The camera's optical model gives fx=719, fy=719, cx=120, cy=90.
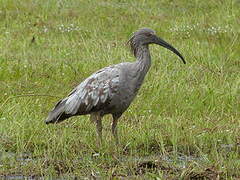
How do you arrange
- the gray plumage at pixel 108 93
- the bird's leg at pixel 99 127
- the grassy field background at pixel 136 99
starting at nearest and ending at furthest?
the grassy field background at pixel 136 99 → the gray plumage at pixel 108 93 → the bird's leg at pixel 99 127

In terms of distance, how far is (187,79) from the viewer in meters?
11.0

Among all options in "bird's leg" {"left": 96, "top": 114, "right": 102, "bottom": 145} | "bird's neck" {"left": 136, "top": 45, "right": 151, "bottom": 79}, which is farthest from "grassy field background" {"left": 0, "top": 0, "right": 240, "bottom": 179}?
"bird's neck" {"left": 136, "top": 45, "right": 151, "bottom": 79}

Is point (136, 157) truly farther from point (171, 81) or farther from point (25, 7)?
point (25, 7)

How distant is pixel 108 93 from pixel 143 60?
1.90 feet

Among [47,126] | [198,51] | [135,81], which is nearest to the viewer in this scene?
[135,81]

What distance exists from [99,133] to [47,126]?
77cm

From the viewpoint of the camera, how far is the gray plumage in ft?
25.9

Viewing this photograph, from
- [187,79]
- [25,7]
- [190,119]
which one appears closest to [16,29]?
[25,7]

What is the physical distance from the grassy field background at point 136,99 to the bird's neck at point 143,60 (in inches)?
27.8

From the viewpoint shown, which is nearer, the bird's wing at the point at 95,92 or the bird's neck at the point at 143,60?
the bird's wing at the point at 95,92

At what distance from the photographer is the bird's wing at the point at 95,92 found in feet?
25.9

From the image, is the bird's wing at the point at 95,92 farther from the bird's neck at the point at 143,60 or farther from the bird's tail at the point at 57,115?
the bird's neck at the point at 143,60

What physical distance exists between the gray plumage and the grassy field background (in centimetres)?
25

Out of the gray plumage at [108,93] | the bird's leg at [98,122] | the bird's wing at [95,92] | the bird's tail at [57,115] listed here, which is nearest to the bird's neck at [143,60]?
the gray plumage at [108,93]
